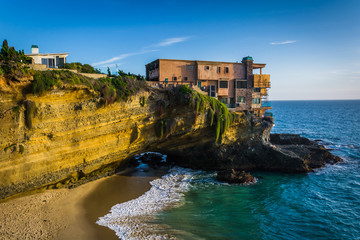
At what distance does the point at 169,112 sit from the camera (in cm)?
2228

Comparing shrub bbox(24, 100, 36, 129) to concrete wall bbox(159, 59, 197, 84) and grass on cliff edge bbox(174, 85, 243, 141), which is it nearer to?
grass on cliff edge bbox(174, 85, 243, 141)

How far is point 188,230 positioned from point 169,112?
453 inches

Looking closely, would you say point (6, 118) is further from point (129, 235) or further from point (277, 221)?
point (277, 221)

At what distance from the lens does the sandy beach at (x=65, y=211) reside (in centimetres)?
1302

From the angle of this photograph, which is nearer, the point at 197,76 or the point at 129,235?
the point at 129,235

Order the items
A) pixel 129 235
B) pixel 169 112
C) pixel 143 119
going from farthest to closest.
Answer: pixel 169 112, pixel 143 119, pixel 129 235

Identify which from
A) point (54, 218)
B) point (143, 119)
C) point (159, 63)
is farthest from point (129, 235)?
point (159, 63)

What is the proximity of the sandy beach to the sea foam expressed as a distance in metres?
0.67

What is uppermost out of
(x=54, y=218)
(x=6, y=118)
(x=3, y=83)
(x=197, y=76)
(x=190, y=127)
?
(x=197, y=76)

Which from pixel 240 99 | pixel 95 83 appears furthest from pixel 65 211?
pixel 240 99

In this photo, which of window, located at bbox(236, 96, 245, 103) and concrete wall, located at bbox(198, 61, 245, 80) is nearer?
concrete wall, located at bbox(198, 61, 245, 80)

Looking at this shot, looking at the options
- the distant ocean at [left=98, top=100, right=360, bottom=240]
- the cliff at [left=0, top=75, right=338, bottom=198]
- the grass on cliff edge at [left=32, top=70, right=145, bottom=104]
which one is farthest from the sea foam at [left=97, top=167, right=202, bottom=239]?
the grass on cliff edge at [left=32, top=70, right=145, bottom=104]

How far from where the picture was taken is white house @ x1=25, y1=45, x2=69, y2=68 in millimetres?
21808

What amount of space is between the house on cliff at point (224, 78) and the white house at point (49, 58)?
1125 centimetres
